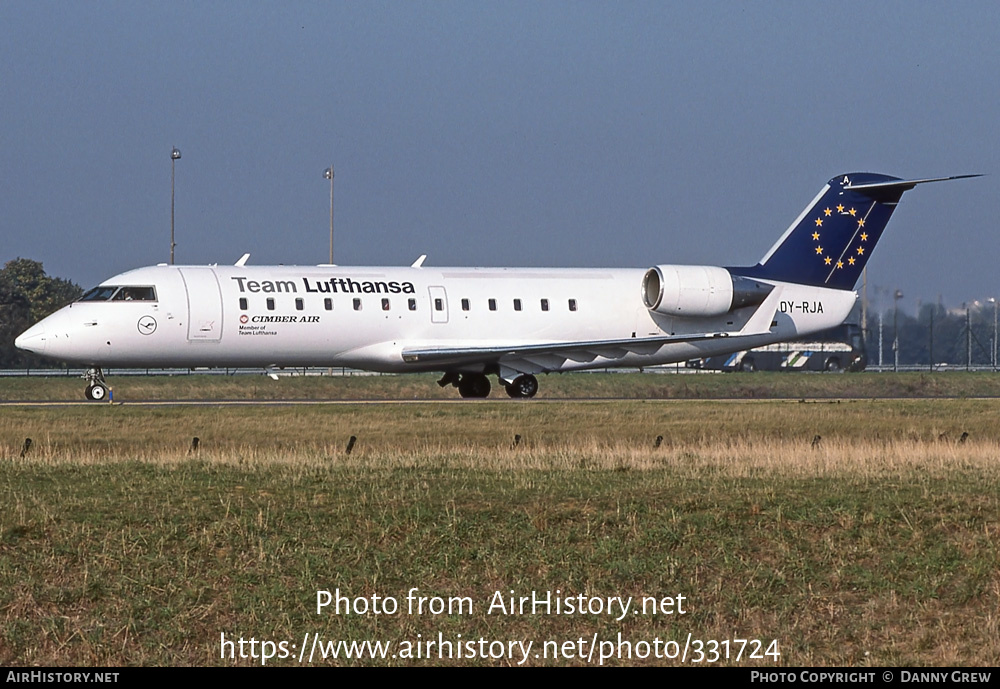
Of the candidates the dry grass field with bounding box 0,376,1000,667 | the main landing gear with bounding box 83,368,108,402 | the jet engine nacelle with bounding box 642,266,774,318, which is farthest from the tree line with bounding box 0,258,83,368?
the dry grass field with bounding box 0,376,1000,667

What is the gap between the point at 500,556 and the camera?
16297 millimetres

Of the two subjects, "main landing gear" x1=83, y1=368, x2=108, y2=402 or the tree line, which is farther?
the tree line

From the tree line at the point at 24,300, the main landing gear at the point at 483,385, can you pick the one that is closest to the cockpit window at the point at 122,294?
the main landing gear at the point at 483,385

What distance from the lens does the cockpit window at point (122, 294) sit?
142ft

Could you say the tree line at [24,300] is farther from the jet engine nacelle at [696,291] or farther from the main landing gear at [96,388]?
the jet engine nacelle at [696,291]

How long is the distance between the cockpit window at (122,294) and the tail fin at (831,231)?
20.2 m

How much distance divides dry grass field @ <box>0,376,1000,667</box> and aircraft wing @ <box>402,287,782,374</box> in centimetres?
2149

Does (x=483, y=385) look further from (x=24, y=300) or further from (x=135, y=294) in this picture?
(x=24, y=300)

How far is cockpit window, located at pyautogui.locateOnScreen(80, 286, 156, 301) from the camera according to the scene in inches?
1704

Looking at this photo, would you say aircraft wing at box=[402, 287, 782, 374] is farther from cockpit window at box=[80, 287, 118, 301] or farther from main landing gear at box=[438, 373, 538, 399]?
cockpit window at box=[80, 287, 118, 301]

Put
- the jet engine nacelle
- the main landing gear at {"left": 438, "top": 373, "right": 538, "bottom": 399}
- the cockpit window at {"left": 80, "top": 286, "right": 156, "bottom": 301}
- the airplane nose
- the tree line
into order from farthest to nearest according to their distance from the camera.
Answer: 1. the tree line
2. the jet engine nacelle
3. the main landing gear at {"left": 438, "top": 373, "right": 538, "bottom": 399}
4. the cockpit window at {"left": 80, "top": 286, "right": 156, "bottom": 301}
5. the airplane nose

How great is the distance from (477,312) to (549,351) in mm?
2616
